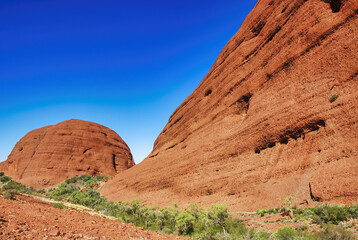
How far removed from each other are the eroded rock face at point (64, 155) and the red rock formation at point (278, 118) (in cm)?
3201

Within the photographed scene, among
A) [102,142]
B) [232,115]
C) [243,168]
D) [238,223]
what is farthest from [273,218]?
[102,142]

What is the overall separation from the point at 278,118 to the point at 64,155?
49363mm

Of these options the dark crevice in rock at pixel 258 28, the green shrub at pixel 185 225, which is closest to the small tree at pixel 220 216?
the green shrub at pixel 185 225

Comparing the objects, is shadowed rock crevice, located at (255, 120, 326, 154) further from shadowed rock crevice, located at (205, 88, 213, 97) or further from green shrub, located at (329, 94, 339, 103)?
shadowed rock crevice, located at (205, 88, 213, 97)

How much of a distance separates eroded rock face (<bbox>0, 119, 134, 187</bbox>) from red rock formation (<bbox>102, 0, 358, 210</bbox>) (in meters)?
32.0

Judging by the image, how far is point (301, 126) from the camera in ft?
42.1

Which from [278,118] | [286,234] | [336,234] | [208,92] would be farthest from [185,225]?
[208,92]

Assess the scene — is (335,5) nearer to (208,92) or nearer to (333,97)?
(333,97)

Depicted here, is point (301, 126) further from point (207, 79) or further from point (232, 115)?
point (207, 79)

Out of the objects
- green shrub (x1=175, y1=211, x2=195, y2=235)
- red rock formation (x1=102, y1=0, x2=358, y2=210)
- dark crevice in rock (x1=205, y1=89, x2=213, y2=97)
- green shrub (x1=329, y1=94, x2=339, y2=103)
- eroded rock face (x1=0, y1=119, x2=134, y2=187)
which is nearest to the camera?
green shrub (x1=175, y1=211, x2=195, y2=235)

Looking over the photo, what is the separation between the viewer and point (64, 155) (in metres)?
51.1

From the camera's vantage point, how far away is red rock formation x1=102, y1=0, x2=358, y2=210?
10852 millimetres

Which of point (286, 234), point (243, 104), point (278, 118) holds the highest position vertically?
point (243, 104)

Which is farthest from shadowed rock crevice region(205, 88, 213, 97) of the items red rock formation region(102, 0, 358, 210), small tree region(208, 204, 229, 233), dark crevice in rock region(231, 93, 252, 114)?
small tree region(208, 204, 229, 233)
